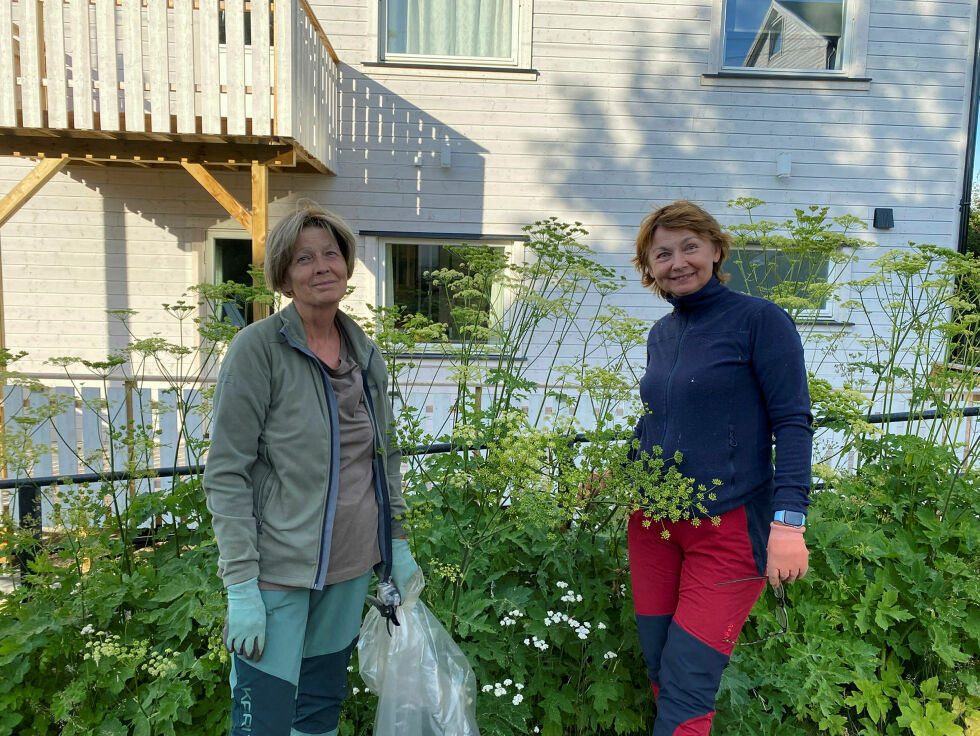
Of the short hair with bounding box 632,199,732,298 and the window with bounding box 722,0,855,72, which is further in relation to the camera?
the window with bounding box 722,0,855,72

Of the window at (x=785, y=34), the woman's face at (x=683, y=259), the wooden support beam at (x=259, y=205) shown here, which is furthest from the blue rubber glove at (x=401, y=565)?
the window at (x=785, y=34)

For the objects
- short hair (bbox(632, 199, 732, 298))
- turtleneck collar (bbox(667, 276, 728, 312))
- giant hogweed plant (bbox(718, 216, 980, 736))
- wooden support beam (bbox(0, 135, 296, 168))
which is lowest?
giant hogweed plant (bbox(718, 216, 980, 736))

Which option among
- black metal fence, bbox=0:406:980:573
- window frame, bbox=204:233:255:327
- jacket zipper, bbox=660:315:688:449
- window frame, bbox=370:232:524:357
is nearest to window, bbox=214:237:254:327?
window frame, bbox=204:233:255:327

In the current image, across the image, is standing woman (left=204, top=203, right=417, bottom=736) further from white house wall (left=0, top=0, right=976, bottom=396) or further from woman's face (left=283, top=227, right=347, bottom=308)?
white house wall (left=0, top=0, right=976, bottom=396)

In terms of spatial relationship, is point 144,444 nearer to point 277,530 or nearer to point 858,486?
point 277,530

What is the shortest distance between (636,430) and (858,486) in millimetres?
1183

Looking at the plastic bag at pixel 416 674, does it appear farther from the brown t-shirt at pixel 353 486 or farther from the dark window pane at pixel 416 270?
the dark window pane at pixel 416 270

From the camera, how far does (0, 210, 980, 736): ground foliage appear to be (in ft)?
7.30

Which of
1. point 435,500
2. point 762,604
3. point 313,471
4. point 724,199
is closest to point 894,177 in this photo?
point 724,199

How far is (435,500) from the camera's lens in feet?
8.21

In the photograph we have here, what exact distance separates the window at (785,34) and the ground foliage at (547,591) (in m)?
5.36

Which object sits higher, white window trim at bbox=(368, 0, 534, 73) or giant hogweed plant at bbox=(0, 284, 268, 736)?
white window trim at bbox=(368, 0, 534, 73)

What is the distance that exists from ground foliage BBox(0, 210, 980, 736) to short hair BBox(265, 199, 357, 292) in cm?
63

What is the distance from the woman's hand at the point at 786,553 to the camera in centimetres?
183
